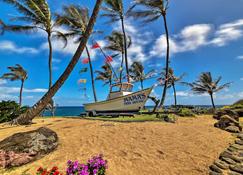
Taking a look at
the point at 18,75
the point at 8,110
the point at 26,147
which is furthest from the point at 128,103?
the point at 18,75

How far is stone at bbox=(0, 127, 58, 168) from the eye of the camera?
5.16 metres

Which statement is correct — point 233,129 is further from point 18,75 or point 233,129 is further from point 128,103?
point 18,75

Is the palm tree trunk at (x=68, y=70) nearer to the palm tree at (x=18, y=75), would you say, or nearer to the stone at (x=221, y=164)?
the stone at (x=221, y=164)

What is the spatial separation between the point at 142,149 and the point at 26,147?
378cm

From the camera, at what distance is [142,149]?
5.65 meters

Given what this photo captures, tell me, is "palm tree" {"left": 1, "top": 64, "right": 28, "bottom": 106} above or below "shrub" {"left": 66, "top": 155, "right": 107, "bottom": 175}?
above

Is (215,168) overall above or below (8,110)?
below

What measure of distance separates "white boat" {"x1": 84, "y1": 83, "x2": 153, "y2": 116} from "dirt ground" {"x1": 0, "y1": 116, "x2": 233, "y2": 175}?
4.75 metres

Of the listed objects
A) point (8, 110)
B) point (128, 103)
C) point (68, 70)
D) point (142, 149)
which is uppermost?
point (68, 70)

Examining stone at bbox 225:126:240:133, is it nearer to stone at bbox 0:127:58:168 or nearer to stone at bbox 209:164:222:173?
stone at bbox 209:164:222:173

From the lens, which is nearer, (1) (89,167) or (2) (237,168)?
(1) (89,167)

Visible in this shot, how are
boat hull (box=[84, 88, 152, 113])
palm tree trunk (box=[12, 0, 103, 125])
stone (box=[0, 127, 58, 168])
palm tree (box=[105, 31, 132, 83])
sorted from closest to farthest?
stone (box=[0, 127, 58, 168])
palm tree trunk (box=[12, 0, 103, 125])
boat hull (box=[84, 88, 152, 113])
palm tree (box=[105, 31, 132, 83])

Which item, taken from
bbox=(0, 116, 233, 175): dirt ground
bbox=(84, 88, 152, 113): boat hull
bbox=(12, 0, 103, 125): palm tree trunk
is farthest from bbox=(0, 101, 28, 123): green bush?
bbox=(84, 88, 152, 113): boat hull

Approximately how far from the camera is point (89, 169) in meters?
3.81
